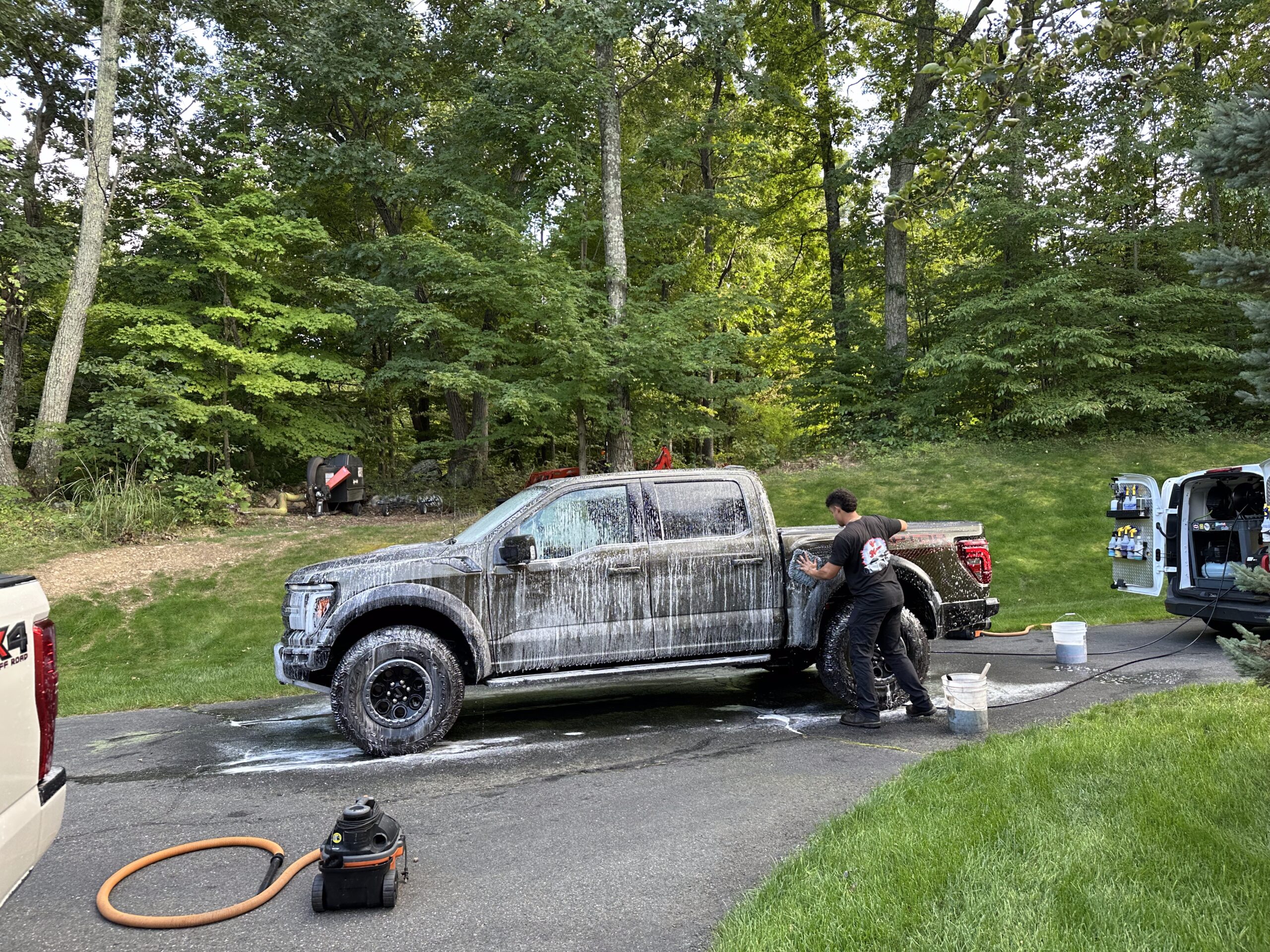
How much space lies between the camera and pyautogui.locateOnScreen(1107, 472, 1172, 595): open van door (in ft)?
29.7

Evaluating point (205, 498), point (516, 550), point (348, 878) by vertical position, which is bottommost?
point (348, 878)

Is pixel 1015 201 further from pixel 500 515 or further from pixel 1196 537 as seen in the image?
pixel 500 515

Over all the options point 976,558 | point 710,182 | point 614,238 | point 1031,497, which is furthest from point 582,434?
point 710,182

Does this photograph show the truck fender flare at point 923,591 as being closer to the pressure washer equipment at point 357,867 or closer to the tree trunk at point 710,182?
the pressure washer equipment at point 357,867

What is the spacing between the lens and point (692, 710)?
7031 millimetres

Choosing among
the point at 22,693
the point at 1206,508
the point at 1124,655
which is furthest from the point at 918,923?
the point at 1206,508

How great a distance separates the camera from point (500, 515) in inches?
263

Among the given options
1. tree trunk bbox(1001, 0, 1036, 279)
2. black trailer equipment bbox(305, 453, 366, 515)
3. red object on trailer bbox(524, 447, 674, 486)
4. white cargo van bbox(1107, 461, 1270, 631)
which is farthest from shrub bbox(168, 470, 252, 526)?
tree trunk bbox(1001, 0, 1036, 279)

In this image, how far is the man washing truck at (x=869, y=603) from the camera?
6.11 m

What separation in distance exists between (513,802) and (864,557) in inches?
119

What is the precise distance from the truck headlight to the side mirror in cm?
125

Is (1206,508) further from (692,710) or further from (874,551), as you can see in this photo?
(692,710)

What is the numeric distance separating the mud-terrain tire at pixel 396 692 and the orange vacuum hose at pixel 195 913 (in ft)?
4.79

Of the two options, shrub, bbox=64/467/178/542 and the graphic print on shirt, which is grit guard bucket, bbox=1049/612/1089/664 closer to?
the graphic print on shirt
